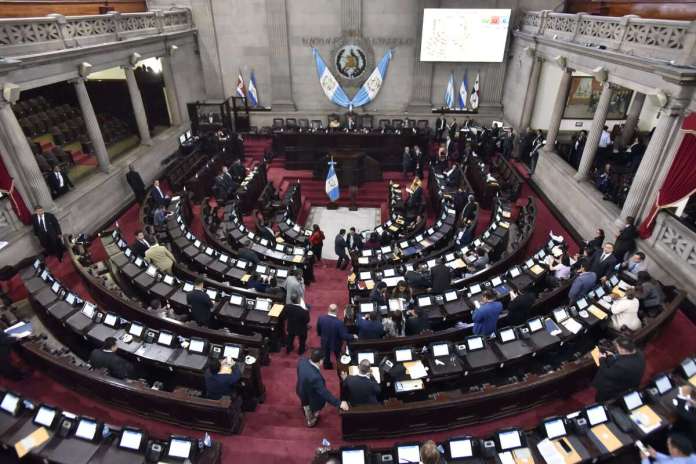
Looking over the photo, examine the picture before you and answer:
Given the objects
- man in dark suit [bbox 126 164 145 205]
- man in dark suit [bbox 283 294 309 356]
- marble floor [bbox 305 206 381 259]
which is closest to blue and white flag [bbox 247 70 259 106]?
marble floor [bbox 305 206 381 259]

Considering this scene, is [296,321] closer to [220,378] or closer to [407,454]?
[220,378]

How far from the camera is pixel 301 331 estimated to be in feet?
27.4

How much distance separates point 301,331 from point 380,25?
1734cm

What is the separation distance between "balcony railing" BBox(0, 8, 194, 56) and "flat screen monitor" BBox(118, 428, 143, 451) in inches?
413

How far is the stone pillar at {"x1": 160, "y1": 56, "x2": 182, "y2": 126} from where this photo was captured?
19.0 meters

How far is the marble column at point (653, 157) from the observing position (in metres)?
9.29

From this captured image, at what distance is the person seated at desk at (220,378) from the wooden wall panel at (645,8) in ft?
45.3

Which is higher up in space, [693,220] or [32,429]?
[693,220]

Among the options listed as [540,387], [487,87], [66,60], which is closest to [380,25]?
[487,87]

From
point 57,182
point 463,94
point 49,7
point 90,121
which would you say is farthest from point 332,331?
point 463,94

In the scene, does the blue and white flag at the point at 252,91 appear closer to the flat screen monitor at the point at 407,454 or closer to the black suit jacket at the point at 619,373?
the flat screen monitor at the point at 407,454

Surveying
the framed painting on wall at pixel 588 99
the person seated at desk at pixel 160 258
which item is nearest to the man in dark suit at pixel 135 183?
the person seated at desk at pixel 160 258

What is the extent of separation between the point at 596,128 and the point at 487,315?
340 inches

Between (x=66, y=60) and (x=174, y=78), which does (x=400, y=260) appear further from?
(x=174, y=78)
